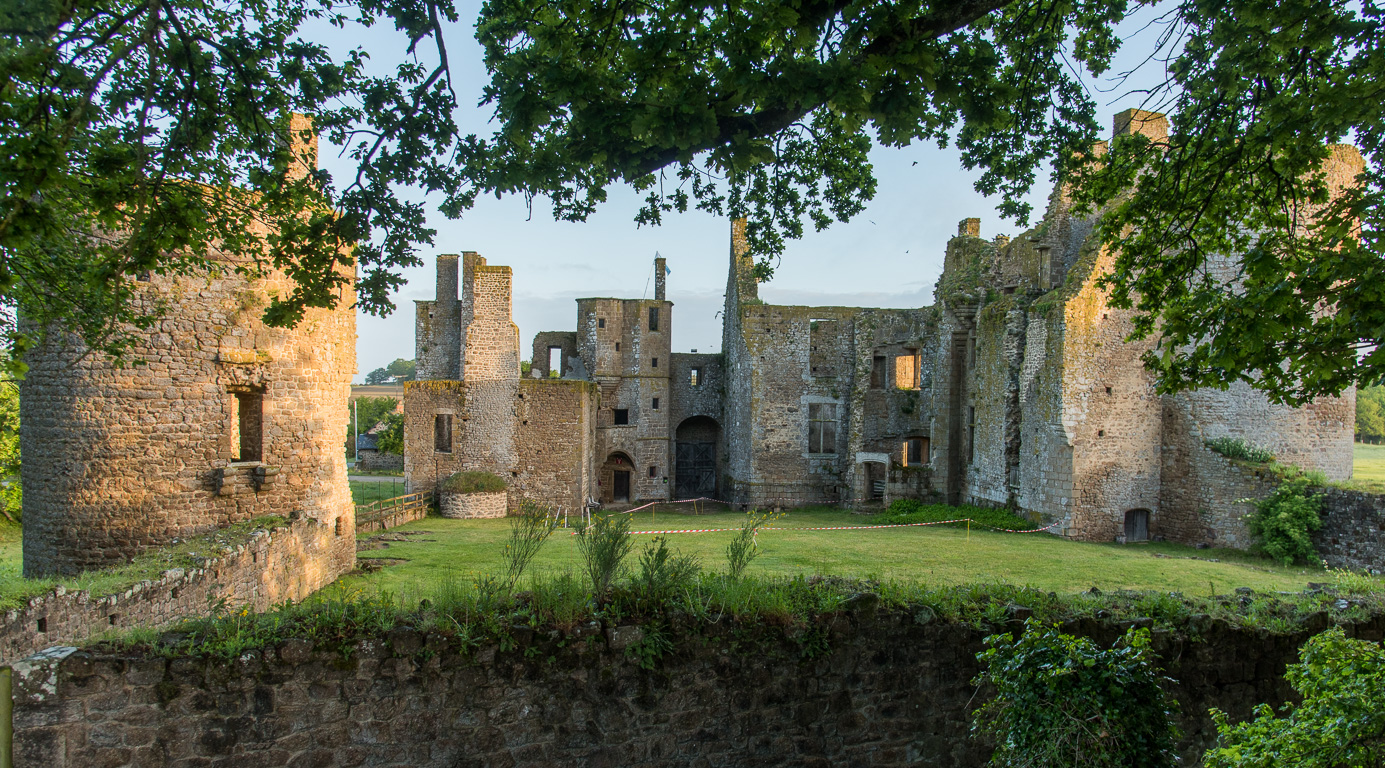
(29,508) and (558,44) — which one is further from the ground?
(558,44)

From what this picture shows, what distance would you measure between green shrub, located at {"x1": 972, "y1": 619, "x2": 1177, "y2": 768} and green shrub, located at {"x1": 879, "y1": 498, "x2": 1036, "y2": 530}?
13.9 metres

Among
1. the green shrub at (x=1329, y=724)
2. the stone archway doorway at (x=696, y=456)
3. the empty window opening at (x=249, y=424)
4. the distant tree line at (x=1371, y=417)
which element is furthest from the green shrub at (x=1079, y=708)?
the distant tree line at (x=1371, y=417)

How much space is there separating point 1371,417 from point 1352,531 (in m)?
44.5

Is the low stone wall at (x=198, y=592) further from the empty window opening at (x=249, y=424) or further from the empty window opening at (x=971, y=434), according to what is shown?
the empty window opening at (x=971, y=434)

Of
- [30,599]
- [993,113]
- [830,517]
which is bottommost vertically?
[830,517]

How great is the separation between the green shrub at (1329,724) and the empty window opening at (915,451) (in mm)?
21092

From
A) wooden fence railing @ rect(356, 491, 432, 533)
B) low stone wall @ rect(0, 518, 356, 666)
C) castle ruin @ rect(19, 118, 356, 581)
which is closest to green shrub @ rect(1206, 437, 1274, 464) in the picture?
castle ruin @ rect(19, 118, 356, 581)

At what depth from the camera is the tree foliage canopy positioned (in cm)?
408

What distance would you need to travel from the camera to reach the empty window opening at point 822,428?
80.5ft

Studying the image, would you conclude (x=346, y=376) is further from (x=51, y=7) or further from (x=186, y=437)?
(x=51, y=7)

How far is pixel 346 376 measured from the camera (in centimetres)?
1120

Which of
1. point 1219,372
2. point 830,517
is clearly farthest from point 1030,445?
point 1219,372

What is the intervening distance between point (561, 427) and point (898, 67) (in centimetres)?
1921

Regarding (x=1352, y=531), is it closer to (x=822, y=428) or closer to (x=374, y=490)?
(x=822, y=428)
